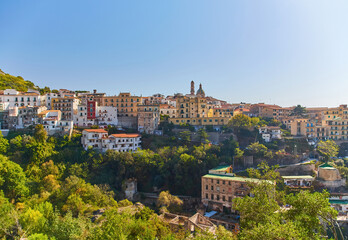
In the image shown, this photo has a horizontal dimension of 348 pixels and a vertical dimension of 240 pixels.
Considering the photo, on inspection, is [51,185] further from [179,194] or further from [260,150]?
[260,150]

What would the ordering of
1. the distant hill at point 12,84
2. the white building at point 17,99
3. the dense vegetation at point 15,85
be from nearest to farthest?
1. the white building at point 17,99
2. the distant hill at point 12,84
3. the dense vegetation at point 15,85

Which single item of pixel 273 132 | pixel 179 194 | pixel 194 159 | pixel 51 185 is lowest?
pixel 179 194

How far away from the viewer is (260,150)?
4138 centimetres

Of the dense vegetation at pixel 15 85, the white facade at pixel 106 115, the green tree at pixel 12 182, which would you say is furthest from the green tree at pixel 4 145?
the dense vegetation at pixel 15 85

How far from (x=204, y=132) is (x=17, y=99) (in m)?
33.9

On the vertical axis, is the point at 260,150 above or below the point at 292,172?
above

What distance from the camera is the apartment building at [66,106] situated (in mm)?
49094

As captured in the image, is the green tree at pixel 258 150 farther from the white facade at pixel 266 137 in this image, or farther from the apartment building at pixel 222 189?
the apartment building at pixel 222 189

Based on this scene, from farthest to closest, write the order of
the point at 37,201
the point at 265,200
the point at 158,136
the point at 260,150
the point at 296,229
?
the point at 158,136 → the point at 260,150 → the point at 37,201 → the point at 265,200 → the point at 296,229

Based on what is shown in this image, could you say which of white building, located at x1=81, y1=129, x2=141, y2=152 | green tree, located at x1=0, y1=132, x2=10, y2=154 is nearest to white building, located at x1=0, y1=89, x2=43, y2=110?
green tree, located at x1=0, y1=132, x2=10, y2=154

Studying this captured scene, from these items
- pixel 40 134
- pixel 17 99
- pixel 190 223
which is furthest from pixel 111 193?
pixel 17 99

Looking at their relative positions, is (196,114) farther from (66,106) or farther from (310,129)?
(66,106)

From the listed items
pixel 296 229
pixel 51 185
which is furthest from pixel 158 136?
pixel 296 229

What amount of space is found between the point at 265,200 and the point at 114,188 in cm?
2376
